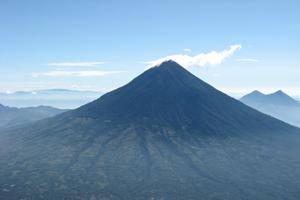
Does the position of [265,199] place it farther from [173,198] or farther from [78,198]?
[78,198]

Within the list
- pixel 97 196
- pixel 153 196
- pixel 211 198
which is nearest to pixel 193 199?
pixel 211 198

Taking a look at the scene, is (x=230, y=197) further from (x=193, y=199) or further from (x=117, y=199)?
(x=117, y=199)

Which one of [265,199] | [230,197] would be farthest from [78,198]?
[265,199]

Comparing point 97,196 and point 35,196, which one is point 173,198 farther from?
point 35,196

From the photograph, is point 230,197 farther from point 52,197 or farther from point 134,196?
point 52,197

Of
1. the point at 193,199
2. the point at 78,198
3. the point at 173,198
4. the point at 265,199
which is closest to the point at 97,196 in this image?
the point at 78,198

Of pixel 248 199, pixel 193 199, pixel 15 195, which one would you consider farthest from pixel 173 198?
pixel 15 195
